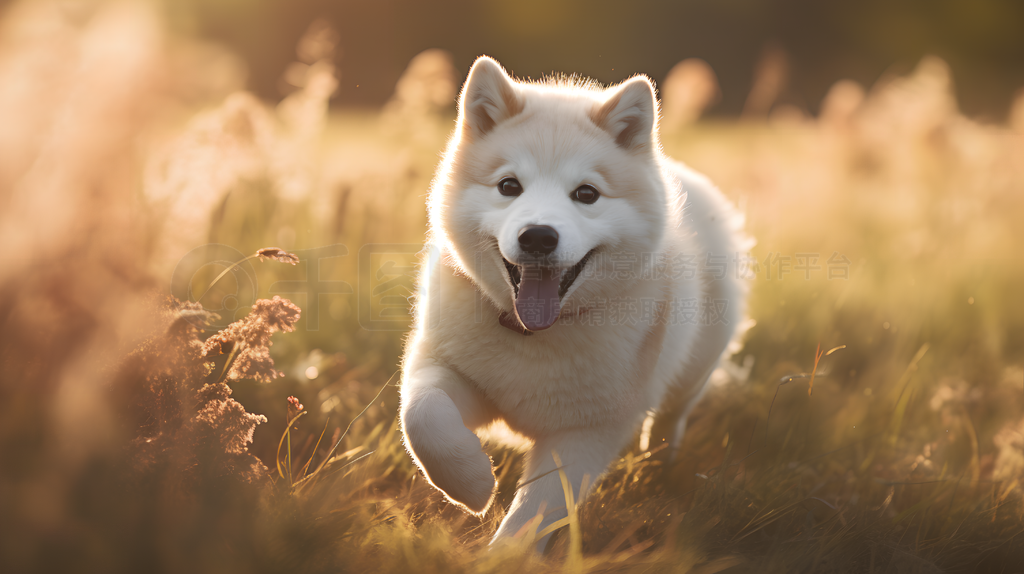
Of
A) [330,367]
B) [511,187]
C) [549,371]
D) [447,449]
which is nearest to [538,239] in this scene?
[511,187]

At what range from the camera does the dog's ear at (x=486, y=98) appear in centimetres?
245

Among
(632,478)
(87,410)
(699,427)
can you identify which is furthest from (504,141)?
(699,427)

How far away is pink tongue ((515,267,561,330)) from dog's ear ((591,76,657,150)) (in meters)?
0.69

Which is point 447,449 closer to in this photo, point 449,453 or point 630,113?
point 449,453

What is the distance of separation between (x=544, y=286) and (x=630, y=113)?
0.82 metres

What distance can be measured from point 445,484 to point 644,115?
1.58 metres

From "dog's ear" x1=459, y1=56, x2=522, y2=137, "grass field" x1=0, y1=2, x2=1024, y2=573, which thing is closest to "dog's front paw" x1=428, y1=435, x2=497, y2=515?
"grass field" x1=0, y1=2, x2=1024, y2=573

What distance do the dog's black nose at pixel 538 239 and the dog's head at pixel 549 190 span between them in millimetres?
28

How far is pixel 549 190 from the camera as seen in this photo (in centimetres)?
229

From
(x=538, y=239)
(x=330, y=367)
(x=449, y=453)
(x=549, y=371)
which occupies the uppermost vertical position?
(x=538, y=239)

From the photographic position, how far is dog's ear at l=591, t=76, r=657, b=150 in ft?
8.10

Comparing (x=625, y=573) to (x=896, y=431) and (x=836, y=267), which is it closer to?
(x=896, y=431)

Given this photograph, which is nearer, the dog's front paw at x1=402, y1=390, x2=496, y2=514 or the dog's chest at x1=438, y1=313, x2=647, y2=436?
the dog's front paw at x1=402, y1=390, x2=496, y2=514

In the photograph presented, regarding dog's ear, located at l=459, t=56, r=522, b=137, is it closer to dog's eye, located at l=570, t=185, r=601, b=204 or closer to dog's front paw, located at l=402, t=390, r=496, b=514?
dog's eye, located at l=570, t=185, r=601, b=204
